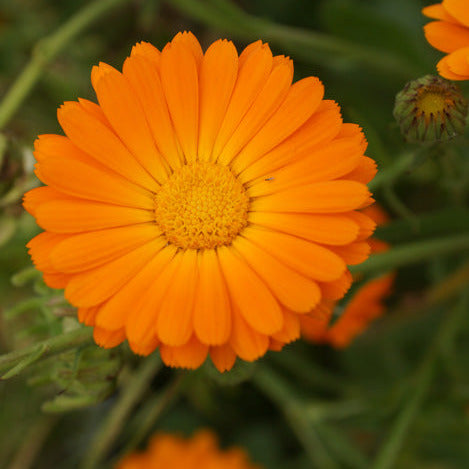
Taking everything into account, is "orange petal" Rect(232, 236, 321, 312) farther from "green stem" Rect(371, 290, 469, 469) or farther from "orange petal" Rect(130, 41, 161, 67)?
"green stem" Rect(371, 290, 469, 469)

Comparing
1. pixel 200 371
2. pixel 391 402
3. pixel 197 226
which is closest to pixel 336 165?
Result: pixel 197 226

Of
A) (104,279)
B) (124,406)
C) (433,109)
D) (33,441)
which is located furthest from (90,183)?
(33,441)

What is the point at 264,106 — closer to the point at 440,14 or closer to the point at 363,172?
the point at 363,172

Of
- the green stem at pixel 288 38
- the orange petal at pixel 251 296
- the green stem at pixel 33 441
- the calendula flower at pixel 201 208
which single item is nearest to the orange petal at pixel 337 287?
the calendula flower at pixel 201 208

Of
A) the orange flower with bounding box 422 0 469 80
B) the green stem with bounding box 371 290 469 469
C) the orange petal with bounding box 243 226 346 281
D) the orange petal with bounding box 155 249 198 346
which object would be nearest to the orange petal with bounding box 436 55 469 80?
the orange flower with bounding box 422 0 469 80

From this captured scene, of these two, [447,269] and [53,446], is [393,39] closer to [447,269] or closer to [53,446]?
[447,269]

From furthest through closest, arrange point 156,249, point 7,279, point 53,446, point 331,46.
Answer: point 53,446 < point 7,279 < point 331,46 < point 156,249
